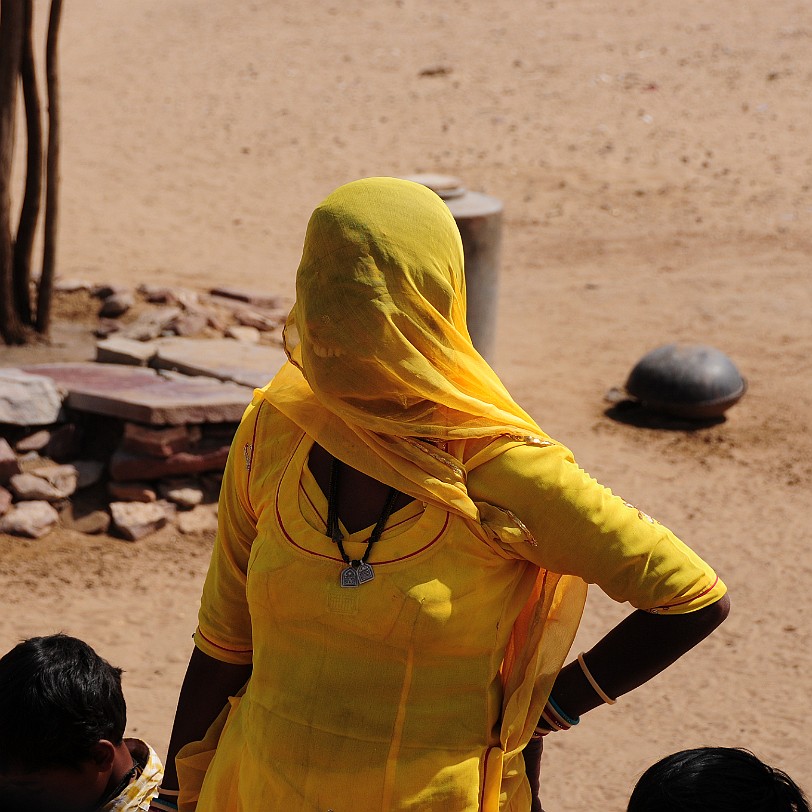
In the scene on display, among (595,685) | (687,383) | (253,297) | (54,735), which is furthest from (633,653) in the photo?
(253,297)

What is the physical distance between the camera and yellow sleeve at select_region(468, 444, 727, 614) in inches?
64.2

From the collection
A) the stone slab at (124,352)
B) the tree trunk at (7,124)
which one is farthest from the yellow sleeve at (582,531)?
the tree trunk at (7,124)

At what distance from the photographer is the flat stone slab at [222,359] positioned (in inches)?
228

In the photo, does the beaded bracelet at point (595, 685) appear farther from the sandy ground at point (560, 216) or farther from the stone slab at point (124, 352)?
the stone slab at point (124, 352)

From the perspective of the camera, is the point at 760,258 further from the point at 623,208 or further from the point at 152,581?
the point at 152,581

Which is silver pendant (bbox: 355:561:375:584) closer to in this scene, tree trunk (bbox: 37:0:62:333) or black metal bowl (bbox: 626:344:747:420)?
black metal bowl (bbox: 626:344:747:420)

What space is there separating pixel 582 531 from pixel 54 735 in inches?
47.4

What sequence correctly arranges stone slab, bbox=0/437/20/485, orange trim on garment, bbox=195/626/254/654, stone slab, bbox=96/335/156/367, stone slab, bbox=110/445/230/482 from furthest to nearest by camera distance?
stone slab, bbox=96/335/156/367 < stone slab, bbox=110/445/230/482 < stone slab, bbox=0/437/20/485 < orange trim on garment, bbox=195/626/254/654

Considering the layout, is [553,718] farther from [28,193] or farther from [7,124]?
[28,193]

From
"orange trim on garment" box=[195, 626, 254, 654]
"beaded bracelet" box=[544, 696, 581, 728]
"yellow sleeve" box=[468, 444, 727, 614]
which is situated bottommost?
"orange trim on garment" box=[195, 626, 254, 654]

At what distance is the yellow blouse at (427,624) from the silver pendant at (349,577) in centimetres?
1

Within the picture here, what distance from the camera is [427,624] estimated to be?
1.63 m

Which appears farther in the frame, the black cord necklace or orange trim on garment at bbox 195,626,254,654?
orange trim on garment at bbox 195,626,254,654

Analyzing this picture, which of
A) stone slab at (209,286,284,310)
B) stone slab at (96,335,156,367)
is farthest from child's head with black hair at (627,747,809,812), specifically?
stone slab at (209,286,284,310)
